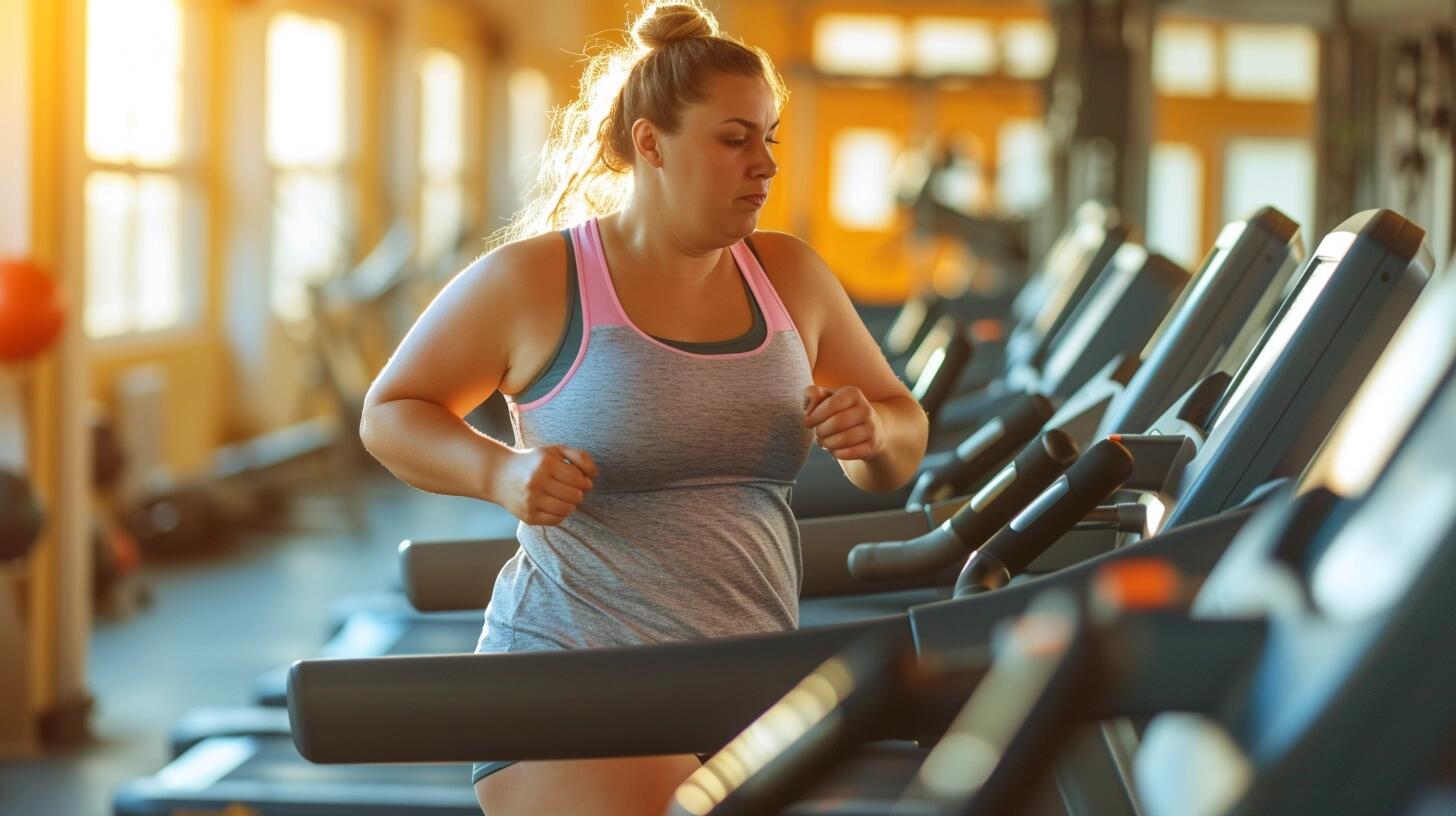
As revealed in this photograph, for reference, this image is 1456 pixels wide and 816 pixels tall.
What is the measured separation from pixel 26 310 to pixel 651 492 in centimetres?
236

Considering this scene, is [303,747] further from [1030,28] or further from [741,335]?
[1030,28]

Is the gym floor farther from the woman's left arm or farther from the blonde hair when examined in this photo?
the woman's left arm

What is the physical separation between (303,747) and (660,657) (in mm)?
245

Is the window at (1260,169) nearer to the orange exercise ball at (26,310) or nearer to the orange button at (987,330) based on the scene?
the orange button at (987,330)

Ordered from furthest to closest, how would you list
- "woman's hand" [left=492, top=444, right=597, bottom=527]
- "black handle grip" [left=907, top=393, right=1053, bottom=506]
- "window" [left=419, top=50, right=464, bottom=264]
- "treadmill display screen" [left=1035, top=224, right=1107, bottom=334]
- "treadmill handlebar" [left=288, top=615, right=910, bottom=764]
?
"window" [left=419, top=50, right=464, bottom=264], "treadmill display screen" [left=1035, top=224, right=1107, bottom=334], "black handle grip" [left=907, top=393, right=1053, bottom=506], "woman's hand" [left=492, top=444, right=597, bottom=527], "treadmill handlebar" [left=288, top=615, right=910, bottom=764]

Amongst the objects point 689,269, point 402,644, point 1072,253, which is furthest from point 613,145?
point 1072,253

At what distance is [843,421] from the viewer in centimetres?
147

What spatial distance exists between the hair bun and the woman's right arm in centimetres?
24

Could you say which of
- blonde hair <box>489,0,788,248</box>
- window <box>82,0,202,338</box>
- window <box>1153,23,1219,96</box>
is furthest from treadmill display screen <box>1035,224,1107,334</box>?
window <box>1153,23,1219,96</box>

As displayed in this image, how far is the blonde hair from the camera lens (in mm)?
1575

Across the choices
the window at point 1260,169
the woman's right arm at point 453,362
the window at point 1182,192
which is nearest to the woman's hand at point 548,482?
the woman's right arm at point 453,362

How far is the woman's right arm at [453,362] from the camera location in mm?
1488

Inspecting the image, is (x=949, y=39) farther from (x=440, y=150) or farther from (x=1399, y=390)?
(x=1399, y=390)

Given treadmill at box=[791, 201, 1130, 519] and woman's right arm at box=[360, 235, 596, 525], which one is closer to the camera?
woman's right arm at box=[360, 235, 596, 525]
